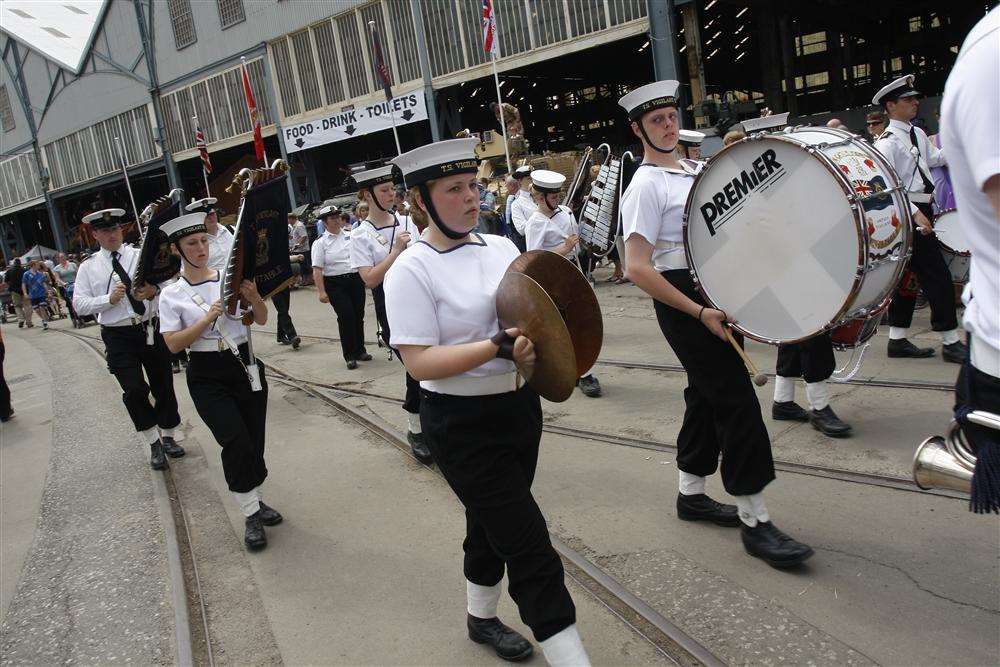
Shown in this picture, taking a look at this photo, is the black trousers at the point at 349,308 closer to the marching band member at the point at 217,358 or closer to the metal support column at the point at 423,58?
the marching band member at the point at 217,358

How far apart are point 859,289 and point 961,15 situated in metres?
31.8

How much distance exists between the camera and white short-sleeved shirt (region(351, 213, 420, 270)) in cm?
671

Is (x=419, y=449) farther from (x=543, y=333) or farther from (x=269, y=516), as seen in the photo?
(x=543, y=333)

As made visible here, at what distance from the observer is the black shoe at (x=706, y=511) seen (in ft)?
12.9

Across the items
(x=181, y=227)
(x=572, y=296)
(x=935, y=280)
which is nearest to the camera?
(x=572, y=296)

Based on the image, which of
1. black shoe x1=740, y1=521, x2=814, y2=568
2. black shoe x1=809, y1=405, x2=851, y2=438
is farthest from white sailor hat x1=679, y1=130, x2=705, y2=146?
black shoe x1=740, y1=521, x2=814, y2=568

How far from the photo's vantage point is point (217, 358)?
4.67 meters

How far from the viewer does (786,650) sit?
289 cm

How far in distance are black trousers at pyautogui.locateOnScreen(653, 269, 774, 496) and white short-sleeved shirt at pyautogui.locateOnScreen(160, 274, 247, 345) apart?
8.50 ft

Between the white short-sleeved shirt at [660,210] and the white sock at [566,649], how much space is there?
5.82 feet

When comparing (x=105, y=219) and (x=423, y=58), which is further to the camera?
(x=423, y=58)

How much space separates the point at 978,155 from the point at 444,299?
159 centimetres

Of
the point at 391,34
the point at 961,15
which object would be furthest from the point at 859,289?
the point at 961,15

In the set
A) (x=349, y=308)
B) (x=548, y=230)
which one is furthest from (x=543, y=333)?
(x=349, y=308)
